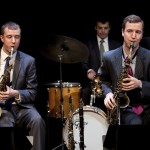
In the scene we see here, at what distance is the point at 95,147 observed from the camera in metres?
4.88

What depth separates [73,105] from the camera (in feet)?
17.7

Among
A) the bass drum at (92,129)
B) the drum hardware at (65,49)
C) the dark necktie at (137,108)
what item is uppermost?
the drum hardware at (65,49)

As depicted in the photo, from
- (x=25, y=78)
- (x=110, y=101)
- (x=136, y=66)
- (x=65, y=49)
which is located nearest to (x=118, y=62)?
(x=136, y=66)

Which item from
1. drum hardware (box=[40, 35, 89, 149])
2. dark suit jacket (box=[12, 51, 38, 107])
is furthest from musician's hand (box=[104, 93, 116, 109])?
dark suit jacket (box=[12, 51, 38, 107])

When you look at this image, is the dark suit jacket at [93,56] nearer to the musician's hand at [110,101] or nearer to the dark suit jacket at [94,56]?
the dark suit jacket at [94,56]

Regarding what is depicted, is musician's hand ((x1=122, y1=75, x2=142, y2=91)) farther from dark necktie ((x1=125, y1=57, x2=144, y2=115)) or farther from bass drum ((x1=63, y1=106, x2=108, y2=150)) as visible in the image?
bass drum ((x1=63, y1=106, x2=108, y2=150))

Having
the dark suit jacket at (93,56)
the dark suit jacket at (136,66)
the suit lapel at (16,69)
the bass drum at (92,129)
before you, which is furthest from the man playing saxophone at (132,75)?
the dark suit jacket at (93,56)

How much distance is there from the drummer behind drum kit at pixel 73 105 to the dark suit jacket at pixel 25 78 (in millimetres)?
285

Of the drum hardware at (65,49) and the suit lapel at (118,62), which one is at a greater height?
the drum hardware at (65,49)

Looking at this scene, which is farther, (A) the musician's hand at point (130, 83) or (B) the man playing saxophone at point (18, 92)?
(B) the man playing saxophone at point (18, 92)

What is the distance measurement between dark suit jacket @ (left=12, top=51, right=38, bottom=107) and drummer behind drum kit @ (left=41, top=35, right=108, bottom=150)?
0.94 ft

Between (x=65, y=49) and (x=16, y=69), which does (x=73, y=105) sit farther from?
(x=16, y=69)

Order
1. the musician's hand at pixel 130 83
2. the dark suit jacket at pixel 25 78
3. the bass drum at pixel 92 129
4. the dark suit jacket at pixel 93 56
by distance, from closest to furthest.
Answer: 1. the musician's hand at pixel 130 83
2. the bass drum at pixel 92 129
3. the dark suit jacket at pixel 25 78
4. the dark suit jacket at pixel 93 56

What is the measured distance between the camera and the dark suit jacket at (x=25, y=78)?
16.7 feet
